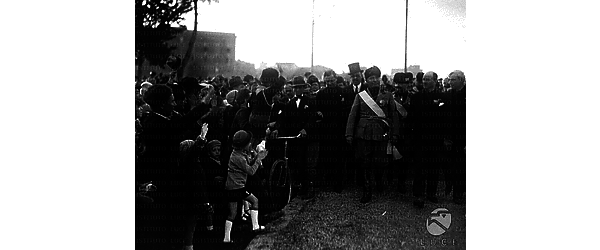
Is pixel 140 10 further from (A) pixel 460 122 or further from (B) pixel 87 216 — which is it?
(A) pixel 460 122

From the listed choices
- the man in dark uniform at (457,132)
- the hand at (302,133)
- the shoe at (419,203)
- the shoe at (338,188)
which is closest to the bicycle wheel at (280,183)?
the hand at (302,133)

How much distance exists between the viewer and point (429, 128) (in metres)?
3.98

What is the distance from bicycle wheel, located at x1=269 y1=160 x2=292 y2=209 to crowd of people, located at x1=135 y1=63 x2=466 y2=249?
10cm

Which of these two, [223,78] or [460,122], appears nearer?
[223,78]

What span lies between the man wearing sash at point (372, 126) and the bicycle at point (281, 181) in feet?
1.67

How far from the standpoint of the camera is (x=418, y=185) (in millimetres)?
4152

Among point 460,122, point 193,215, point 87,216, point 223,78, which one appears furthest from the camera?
point 460,122

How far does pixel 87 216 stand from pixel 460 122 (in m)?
3.07

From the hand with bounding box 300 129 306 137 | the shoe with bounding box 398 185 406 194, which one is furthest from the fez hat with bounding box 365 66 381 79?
the shoe with bounding box 398 185 406 194

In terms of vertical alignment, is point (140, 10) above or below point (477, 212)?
above

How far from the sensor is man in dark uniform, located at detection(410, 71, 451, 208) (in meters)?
3.93

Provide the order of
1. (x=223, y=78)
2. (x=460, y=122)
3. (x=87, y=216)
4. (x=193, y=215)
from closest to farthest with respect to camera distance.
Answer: (x=87, y=216)
(x=193, y=215)
(x=223, y=78)
(x=460, y=122)

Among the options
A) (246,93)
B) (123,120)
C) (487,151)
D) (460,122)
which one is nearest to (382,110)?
(460,122)

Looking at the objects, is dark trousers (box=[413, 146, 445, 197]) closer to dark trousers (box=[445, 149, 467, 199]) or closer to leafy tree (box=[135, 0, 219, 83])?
dark trousers (box=[445, 149, 467, 199])
